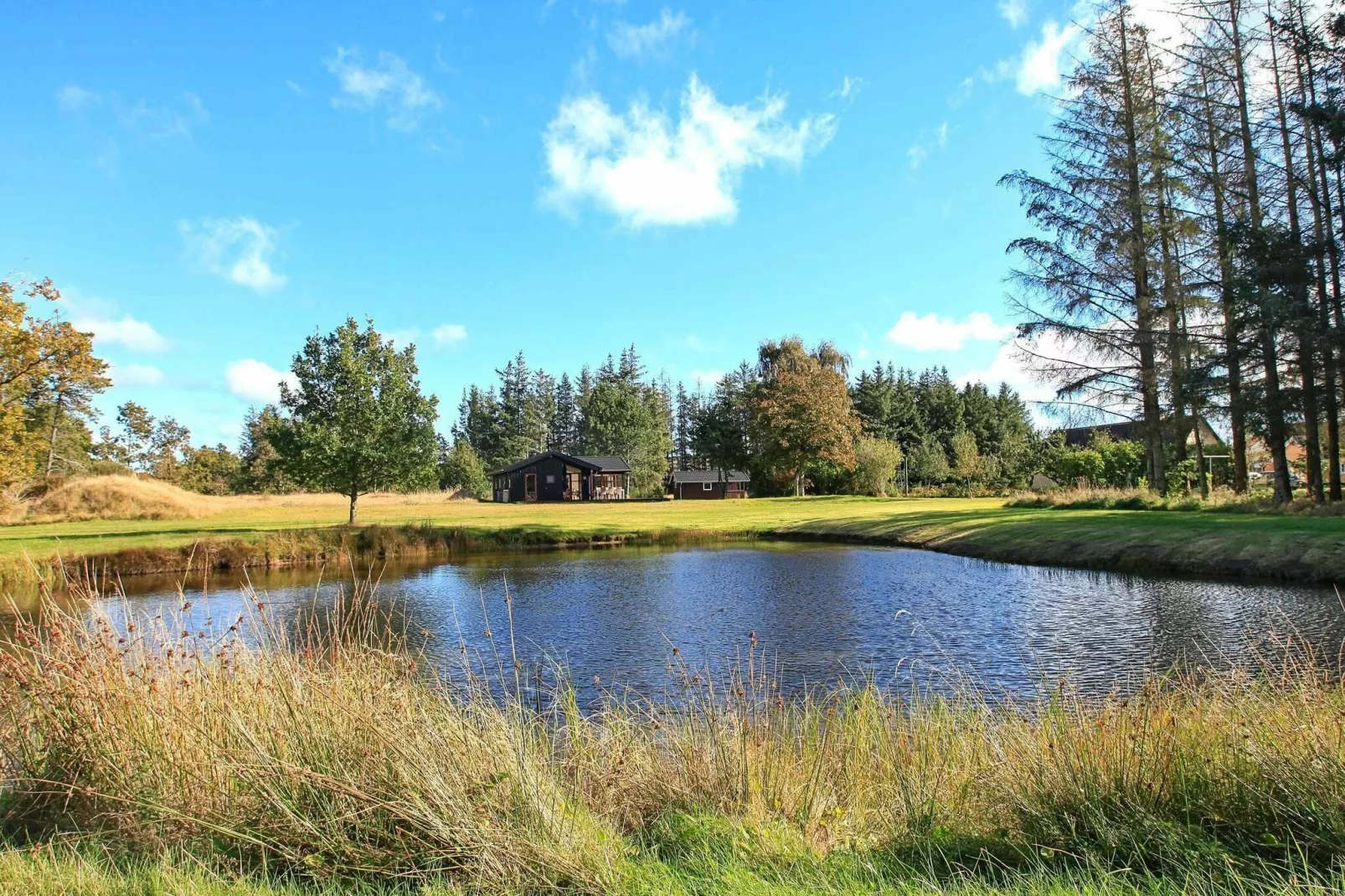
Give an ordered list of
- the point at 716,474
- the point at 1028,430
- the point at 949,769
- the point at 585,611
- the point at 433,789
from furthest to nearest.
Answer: the point at 716,474 < the point at 1028,430 < the point at 585,611 < the point at 949,769 < the point at 433,789

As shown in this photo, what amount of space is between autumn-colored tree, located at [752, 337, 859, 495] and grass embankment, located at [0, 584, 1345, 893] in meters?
54.7

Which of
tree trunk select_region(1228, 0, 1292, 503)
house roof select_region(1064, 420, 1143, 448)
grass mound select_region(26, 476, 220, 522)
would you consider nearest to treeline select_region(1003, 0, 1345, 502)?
tree trunk select_region(1228, 0, 1292, 503)

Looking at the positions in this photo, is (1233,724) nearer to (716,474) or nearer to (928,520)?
(928,520)

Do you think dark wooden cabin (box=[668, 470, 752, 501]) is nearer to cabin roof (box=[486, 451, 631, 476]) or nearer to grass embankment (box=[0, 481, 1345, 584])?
cabin roof (box=[486, 451, 631, 476])

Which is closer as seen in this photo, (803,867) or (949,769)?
(803,867)

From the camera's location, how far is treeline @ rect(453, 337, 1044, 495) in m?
59.8

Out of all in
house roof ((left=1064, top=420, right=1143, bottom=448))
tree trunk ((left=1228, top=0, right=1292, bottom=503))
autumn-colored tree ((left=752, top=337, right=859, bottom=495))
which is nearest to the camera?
tree trunk ((left=1228, top=0, right=1292, bottom=503))

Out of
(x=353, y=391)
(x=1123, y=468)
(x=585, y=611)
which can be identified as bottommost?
(x=585, y=611)

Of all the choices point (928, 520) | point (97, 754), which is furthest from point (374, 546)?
point (97, 754)

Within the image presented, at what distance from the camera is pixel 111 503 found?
39188 mm

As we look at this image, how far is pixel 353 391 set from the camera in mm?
30875

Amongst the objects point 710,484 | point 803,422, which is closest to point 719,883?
point 803,422

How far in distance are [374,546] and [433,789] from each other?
26326 millimetres

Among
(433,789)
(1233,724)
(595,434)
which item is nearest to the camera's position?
(433,789)
